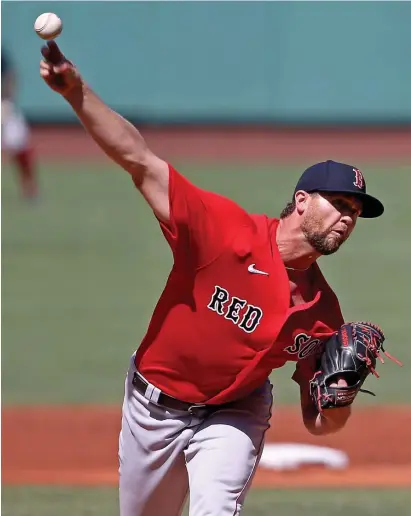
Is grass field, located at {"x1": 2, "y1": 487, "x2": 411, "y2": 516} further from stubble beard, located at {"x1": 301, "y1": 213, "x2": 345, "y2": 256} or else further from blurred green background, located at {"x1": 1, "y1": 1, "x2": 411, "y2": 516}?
stubble beard, located at {"x1": 301, "y1": 213, "x2": 345, "y2": 256}

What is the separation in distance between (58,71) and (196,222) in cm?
80

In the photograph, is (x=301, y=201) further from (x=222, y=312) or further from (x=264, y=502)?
(x=264, y=502)

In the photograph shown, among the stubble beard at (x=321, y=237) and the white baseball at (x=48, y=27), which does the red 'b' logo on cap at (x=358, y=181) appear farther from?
the white baseball at (x=48, y=27)

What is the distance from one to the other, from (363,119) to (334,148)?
1.95 metres

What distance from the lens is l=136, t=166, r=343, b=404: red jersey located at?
12.6ft

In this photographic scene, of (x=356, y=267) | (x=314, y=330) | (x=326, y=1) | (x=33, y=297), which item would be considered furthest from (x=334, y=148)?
(x=314, y=330)

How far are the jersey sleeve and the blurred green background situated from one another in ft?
13.7

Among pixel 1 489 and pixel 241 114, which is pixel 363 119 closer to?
pixel 241 114

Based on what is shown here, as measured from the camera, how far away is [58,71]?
131 inches

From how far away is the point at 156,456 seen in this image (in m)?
4.11

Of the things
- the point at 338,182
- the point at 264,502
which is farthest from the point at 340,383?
the point at 264,502

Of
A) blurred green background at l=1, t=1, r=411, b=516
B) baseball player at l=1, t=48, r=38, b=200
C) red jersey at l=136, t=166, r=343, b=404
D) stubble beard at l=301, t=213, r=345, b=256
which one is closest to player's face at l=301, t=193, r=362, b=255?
stubble beard at l=301, t=213, r=345, b=256

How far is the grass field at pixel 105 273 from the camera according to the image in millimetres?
9531

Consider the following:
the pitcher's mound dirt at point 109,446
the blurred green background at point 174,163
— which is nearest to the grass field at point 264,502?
the pitcher's mound dirt at point 109,446
